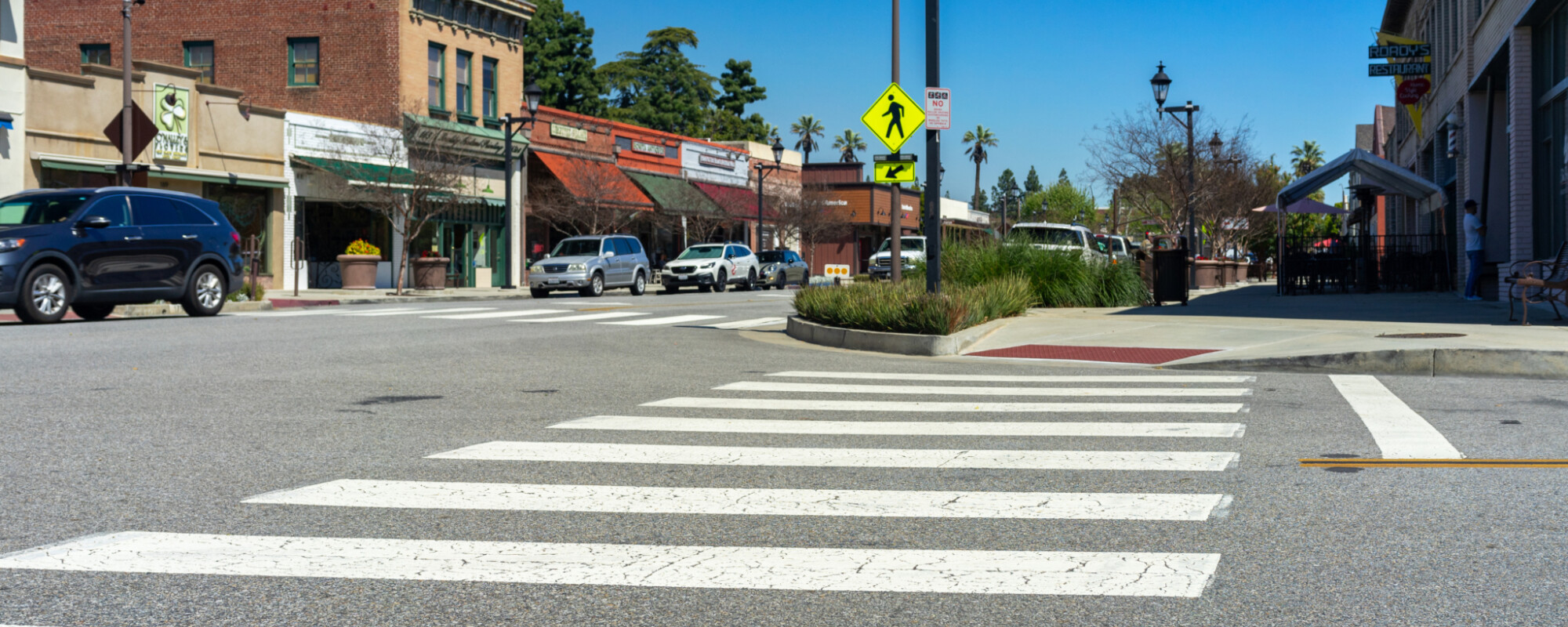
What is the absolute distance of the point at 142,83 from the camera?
28500 millimetres

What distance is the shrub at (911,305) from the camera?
46.4 feet

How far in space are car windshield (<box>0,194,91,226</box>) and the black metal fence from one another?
2130cm

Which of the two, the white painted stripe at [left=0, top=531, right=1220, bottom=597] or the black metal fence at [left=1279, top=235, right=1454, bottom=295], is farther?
the black metal fence at [left=1279, top=235, right=1454, bottom=295]

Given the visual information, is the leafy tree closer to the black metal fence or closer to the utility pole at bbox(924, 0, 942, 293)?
the black metal fence

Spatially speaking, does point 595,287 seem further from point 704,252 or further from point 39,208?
point 39,208

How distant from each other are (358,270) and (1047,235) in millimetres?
18681

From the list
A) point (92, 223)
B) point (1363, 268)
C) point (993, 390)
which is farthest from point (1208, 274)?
point (92, 223)

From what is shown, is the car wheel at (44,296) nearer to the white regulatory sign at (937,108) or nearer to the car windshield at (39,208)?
the car windshield at (39,208)

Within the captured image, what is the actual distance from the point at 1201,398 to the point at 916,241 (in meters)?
27.1

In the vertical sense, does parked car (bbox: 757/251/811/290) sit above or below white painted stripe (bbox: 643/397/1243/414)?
above

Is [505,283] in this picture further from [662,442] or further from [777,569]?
[777,569]

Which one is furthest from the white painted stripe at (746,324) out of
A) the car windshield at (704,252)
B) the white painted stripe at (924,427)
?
the car windshield at (704,252)

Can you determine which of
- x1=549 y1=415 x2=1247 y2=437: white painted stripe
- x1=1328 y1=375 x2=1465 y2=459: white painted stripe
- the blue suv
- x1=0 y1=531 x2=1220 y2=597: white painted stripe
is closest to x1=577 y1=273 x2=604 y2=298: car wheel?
the blue suv

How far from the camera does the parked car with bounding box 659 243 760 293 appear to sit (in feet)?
117
